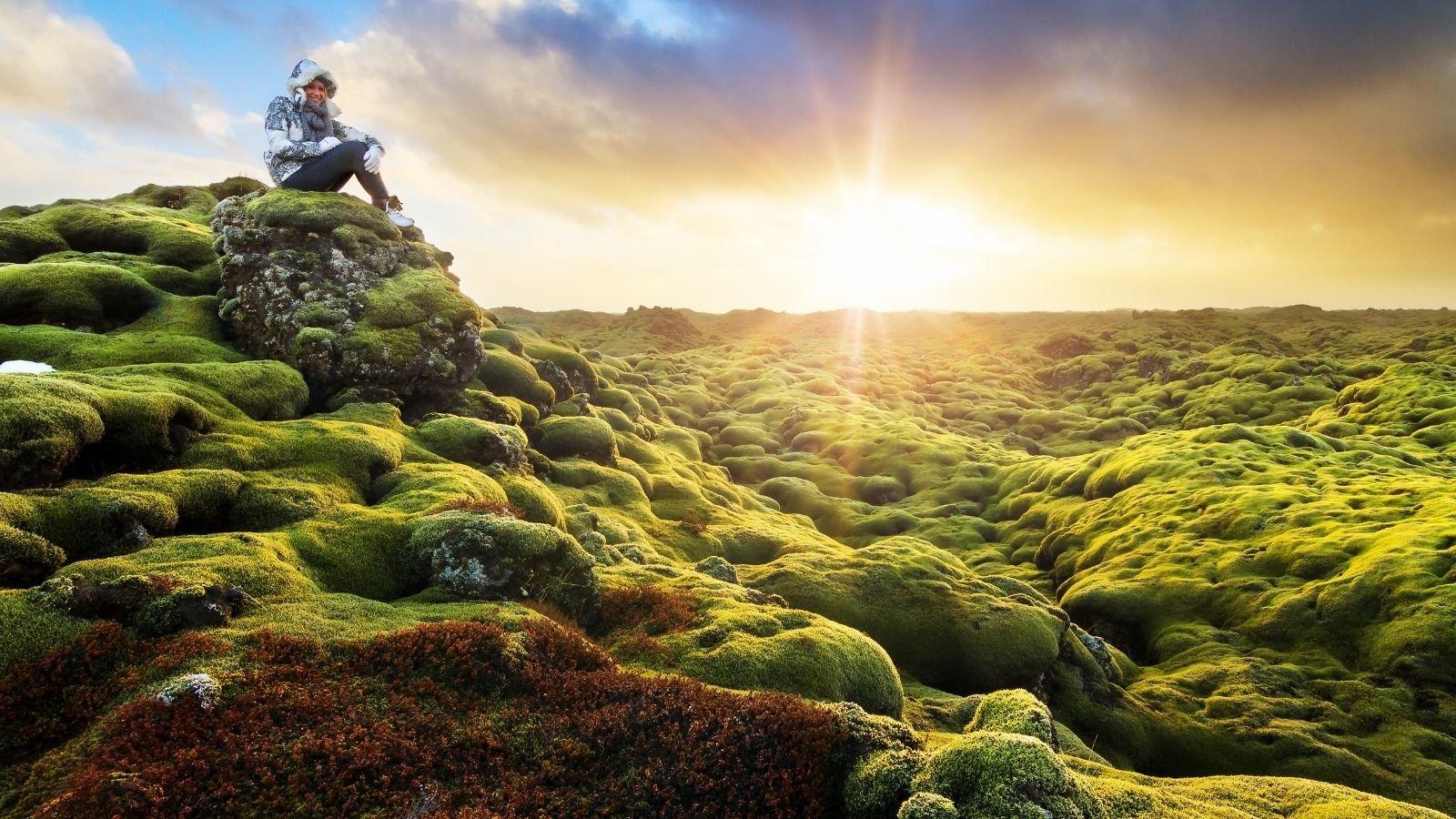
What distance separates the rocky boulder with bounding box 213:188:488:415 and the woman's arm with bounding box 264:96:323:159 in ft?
5.47

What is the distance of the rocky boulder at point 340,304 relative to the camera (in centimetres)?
2712

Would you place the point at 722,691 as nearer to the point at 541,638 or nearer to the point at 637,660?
the point at 637,660

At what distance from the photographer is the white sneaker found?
33625 millimetres

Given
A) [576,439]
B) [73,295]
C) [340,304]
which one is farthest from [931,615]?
[73,295]

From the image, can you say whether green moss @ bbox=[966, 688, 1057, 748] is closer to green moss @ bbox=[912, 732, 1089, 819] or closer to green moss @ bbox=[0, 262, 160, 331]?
green moss @ bbox=[912, 732, 1089, 819]

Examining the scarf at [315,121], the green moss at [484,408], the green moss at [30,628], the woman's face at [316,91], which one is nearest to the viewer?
the green moss at [30,628]

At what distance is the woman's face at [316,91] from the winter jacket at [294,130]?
136 millimetres

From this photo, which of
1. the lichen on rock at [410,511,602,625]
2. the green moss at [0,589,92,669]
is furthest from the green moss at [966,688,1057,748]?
the green moss at [0,589,92,669]

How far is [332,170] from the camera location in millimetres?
30500

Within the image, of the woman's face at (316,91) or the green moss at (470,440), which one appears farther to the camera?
the woman's face at (316,91)

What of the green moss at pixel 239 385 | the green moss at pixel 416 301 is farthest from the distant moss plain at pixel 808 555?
the green moss at pixel 416 301

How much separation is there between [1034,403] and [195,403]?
139107 millimetres

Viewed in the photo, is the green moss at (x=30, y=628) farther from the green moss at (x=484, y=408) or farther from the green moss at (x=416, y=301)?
the green moss at (x=484, y=408)

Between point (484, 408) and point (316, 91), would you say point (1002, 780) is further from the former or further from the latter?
point (316, 91)
